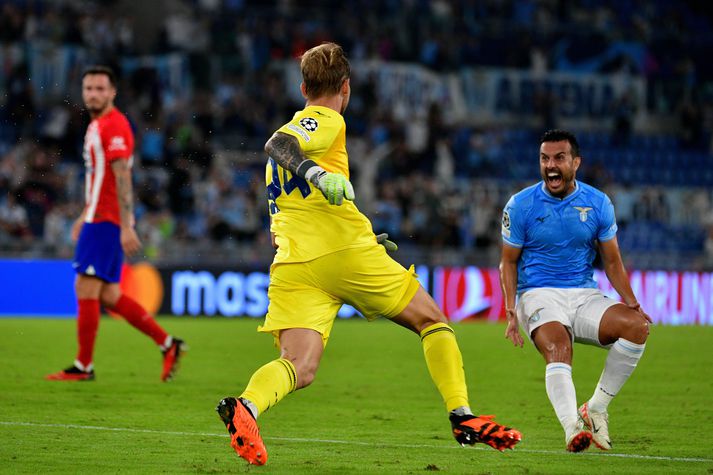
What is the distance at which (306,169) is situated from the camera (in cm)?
576

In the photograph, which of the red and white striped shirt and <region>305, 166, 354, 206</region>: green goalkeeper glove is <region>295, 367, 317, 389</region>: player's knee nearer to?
<region>305, 166, 354, 206</region>: green goalkeeper glove

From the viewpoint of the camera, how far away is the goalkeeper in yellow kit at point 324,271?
597 cm

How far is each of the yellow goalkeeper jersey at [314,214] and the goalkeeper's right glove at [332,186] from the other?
0.37m

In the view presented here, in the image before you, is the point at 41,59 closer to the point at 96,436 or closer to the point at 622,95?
the point at 622,95

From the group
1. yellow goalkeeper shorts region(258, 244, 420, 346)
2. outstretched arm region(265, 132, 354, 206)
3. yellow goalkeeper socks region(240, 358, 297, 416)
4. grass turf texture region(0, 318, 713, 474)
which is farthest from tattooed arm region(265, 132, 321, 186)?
grass turf texture region(0, 318, 713, 474)

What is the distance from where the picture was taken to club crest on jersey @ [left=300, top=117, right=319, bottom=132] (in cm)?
597

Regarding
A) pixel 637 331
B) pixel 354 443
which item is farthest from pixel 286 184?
pixel 637 331

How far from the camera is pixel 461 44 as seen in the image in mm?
29031

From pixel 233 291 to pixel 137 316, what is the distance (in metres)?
9.69

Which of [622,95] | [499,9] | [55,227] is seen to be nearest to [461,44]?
[499,9]

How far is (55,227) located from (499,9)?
14.4 m

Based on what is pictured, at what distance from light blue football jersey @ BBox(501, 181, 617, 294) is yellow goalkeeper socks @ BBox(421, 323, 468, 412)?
1.41m

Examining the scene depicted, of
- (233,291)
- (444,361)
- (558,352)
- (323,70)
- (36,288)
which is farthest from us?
(233,291)

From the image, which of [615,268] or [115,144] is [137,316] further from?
[615,268]
